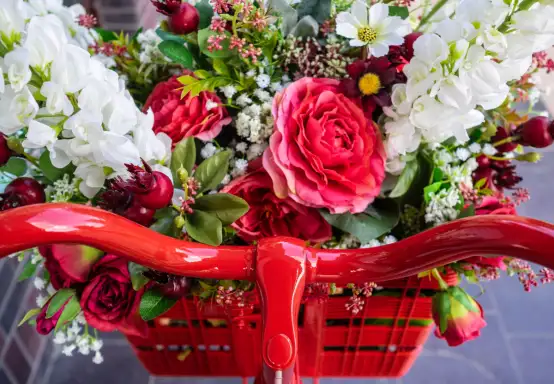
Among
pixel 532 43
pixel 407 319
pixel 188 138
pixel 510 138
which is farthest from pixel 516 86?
pixel 188 138

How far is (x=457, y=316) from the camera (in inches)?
24.6

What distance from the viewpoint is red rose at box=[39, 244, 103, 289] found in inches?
22.0

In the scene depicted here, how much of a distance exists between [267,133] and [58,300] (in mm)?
317

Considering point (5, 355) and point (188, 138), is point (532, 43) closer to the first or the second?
point (188, 138)

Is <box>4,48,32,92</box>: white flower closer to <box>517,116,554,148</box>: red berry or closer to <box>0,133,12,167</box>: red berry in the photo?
<box>0,133,12,167</box>: red berry

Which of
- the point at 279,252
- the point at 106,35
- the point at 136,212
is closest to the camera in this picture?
the point at 279,252

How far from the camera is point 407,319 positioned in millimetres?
727

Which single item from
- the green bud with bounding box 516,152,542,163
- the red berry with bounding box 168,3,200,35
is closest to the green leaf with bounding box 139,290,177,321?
the red berry with bounding box 168,3,200,35

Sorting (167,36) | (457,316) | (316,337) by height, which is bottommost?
(316,337)

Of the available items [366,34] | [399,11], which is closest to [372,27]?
[366,34]

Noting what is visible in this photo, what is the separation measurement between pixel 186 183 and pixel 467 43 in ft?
1.08

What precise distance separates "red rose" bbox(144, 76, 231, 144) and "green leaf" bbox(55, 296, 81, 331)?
0.23 meters

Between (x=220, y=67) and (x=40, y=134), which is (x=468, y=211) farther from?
(x=40, y=134)

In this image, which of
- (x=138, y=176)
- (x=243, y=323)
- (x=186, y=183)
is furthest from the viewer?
(x=243, y=323)
